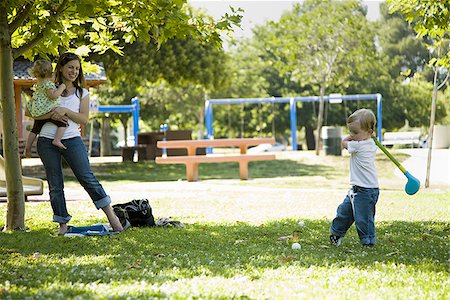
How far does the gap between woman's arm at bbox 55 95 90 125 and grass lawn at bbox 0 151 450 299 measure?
3.79ft

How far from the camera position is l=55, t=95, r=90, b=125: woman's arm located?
7797 millimetres

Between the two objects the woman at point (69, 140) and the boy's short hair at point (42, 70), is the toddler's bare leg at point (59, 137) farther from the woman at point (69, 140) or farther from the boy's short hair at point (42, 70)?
the boy's short hair at point (42, 70)

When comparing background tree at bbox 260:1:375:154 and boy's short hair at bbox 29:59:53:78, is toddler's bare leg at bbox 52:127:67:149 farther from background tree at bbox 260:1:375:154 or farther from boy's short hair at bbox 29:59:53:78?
background tree at bbox 260:1:375:154

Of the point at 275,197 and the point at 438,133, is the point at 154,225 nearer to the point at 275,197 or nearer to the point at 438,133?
the point at 275,197

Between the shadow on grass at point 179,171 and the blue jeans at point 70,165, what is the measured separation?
12.8 meters

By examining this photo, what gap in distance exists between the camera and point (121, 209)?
29.4 ft

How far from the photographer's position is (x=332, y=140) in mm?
28016

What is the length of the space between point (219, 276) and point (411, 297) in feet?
4.54

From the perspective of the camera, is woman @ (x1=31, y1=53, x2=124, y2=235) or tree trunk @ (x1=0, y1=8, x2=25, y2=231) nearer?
woman @ (x1=31, y1=53, x2=124, y2=235)

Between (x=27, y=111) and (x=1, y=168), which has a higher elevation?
(x=27, y=111)

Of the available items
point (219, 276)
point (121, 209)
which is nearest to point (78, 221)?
point (121, 209)

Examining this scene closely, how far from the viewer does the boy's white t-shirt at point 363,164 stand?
7389mm

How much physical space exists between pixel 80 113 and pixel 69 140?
11.2 inches

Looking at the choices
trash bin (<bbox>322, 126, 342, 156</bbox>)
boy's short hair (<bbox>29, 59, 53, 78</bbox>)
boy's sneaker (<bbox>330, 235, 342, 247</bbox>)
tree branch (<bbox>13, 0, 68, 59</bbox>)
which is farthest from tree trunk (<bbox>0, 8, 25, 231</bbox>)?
trash bin (<bbox>322, 126, 342, 156</bbox>)
